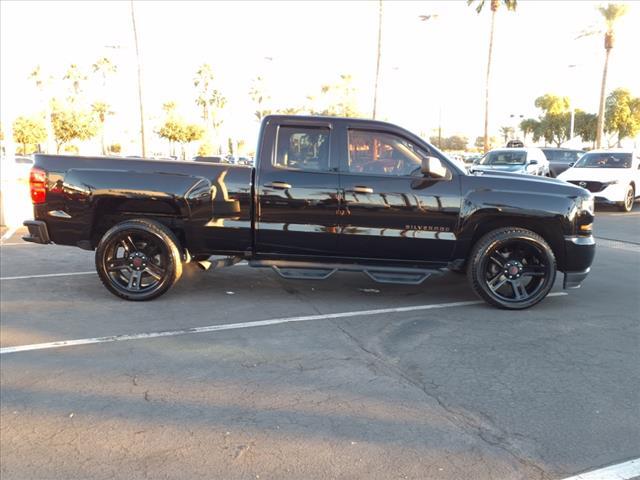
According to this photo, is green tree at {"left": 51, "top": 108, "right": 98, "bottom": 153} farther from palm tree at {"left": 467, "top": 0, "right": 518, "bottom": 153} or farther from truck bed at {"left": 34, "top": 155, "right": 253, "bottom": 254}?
truck bed at {"left": 34, "top": 155, "right": 253, "bottom": 254}

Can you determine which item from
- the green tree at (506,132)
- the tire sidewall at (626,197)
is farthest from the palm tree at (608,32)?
the green tree at (506,132)

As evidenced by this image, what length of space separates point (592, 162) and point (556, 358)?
13.8 metres

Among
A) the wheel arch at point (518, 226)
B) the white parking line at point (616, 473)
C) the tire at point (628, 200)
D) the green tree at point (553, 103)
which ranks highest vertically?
the green tree at point (553, 103)

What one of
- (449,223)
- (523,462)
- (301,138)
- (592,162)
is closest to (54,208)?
(301,138)

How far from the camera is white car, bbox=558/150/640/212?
15078 millimetres

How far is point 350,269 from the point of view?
595 centimetres

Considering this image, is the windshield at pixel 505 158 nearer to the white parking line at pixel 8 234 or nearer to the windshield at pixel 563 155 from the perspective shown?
the windshield at pixel 563 155

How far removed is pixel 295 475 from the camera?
2855 millimetres

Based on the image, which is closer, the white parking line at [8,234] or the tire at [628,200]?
the white parking line at [8,234]

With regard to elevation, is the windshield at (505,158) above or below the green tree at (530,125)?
below

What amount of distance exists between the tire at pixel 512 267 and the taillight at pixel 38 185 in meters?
4.74

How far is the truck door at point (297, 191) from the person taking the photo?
5.81 meters

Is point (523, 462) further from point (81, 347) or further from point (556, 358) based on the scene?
point (81, 347)

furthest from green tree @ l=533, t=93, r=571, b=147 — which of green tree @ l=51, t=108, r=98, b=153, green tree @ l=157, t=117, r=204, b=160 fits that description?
green tree @ l=51, t=108, r=98, b=153
